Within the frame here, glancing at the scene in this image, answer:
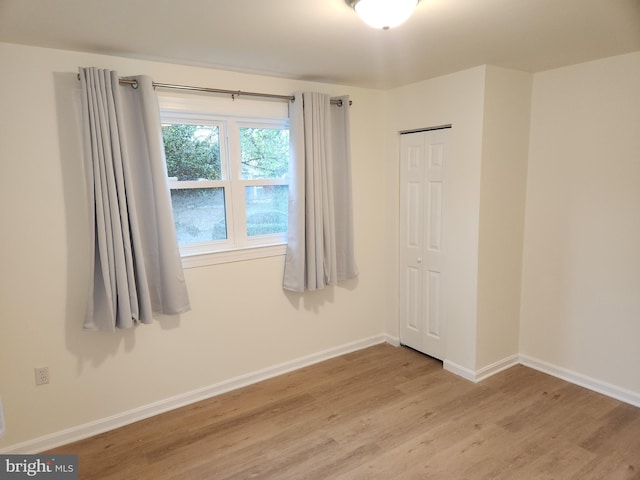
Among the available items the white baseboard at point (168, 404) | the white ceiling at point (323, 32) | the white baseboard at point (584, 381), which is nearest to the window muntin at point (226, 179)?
the white ceiling at point (323, 32)

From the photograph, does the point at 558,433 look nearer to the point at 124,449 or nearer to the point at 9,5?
the point at 124,449

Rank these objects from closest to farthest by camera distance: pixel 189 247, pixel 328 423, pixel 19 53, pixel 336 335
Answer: pixel 19 53 < pixel 328 423 < pixel 189 247 < pixel 336 335

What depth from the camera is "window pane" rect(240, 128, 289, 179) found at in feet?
9.86

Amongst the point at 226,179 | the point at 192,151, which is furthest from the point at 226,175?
the point at 192,151

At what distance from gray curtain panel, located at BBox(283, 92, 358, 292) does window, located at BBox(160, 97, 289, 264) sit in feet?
0.58

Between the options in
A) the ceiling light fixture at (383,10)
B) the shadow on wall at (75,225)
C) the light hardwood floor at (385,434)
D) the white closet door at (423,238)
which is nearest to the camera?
the ceiling light fixture at (383,10)

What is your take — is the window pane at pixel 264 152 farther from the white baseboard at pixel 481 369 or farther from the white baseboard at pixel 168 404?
the white baseboard at pixel 481 369

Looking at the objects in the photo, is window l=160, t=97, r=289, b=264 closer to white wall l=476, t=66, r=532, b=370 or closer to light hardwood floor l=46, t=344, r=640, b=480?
light hardwood floor l=46, t=344, r=640, b=480

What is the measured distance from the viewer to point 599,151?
2.73 meters

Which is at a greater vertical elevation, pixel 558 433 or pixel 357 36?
pixel 357 36

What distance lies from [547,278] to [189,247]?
2.70 metres

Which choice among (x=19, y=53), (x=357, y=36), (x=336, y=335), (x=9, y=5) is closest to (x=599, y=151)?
(x=357, y=36)

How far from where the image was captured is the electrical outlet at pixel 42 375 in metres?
2.36

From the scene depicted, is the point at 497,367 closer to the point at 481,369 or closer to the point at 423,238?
the point at 481,369
